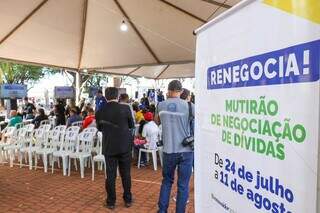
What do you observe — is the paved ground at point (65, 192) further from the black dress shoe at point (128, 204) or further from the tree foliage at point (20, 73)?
the tree foliage at point (20, 73)

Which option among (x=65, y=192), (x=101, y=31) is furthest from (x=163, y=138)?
(x=101, y=31)

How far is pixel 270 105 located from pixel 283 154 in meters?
0.17

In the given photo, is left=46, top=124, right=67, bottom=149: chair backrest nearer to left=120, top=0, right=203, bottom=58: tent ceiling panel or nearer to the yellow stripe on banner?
left=120, top=0, right=203, bottom=58: tent ceiling panel

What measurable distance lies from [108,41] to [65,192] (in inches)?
253

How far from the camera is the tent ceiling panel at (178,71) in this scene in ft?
53.9

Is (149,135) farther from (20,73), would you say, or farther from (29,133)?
(20,73)

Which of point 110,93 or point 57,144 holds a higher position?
point 110,93

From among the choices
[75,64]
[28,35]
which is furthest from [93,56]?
[28,35]

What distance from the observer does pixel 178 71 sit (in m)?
17.5

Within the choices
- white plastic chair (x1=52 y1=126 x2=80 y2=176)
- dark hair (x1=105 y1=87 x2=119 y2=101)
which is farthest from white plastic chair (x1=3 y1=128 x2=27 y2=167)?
dark hair (x1=105 y1=87 x2=119 y2=101)

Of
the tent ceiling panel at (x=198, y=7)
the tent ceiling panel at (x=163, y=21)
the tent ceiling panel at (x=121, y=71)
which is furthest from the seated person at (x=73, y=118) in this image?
the tent ceiling panel at (x=121, y=71)

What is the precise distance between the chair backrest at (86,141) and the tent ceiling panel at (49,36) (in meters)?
3.75

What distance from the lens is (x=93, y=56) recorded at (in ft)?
42.9

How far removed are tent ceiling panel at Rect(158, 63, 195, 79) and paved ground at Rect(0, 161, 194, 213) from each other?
8777mm
